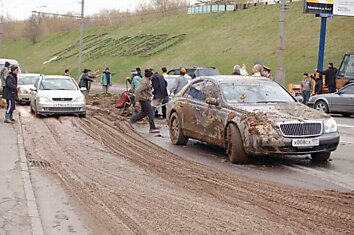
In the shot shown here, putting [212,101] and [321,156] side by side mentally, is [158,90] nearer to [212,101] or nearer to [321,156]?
[212,101]

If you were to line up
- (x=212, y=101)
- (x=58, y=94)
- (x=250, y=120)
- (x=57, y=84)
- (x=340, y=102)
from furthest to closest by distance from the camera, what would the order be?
(x=340, y=102) → (x=57, y=84) → (x=58, y=94) → (x=212, y=101) → (x=250, y=120)

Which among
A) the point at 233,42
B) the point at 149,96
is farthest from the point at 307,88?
the point at 233,42

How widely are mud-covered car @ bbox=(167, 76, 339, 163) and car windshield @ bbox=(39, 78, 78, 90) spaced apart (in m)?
9.52

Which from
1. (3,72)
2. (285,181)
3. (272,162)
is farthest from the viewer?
(3,72)

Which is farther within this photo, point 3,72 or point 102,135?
point 3,72

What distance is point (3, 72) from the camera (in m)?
24.2

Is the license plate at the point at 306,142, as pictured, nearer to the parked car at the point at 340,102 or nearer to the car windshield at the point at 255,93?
the car windshield at the point at 255,93

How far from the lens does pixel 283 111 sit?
37.3ft

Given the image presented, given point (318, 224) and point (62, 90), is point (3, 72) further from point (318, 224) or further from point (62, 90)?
point (318, 224)

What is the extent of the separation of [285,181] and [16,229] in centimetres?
438

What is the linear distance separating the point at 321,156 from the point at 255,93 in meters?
1.86

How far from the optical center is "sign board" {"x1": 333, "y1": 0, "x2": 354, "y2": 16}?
3344 cm

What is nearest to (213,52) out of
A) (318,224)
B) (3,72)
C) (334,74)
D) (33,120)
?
(334,74)

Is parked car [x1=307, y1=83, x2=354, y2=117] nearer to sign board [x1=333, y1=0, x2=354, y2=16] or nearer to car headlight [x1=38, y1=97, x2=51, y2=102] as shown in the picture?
car headlight [x1=38, y1=97, x2=51, y2=102]
